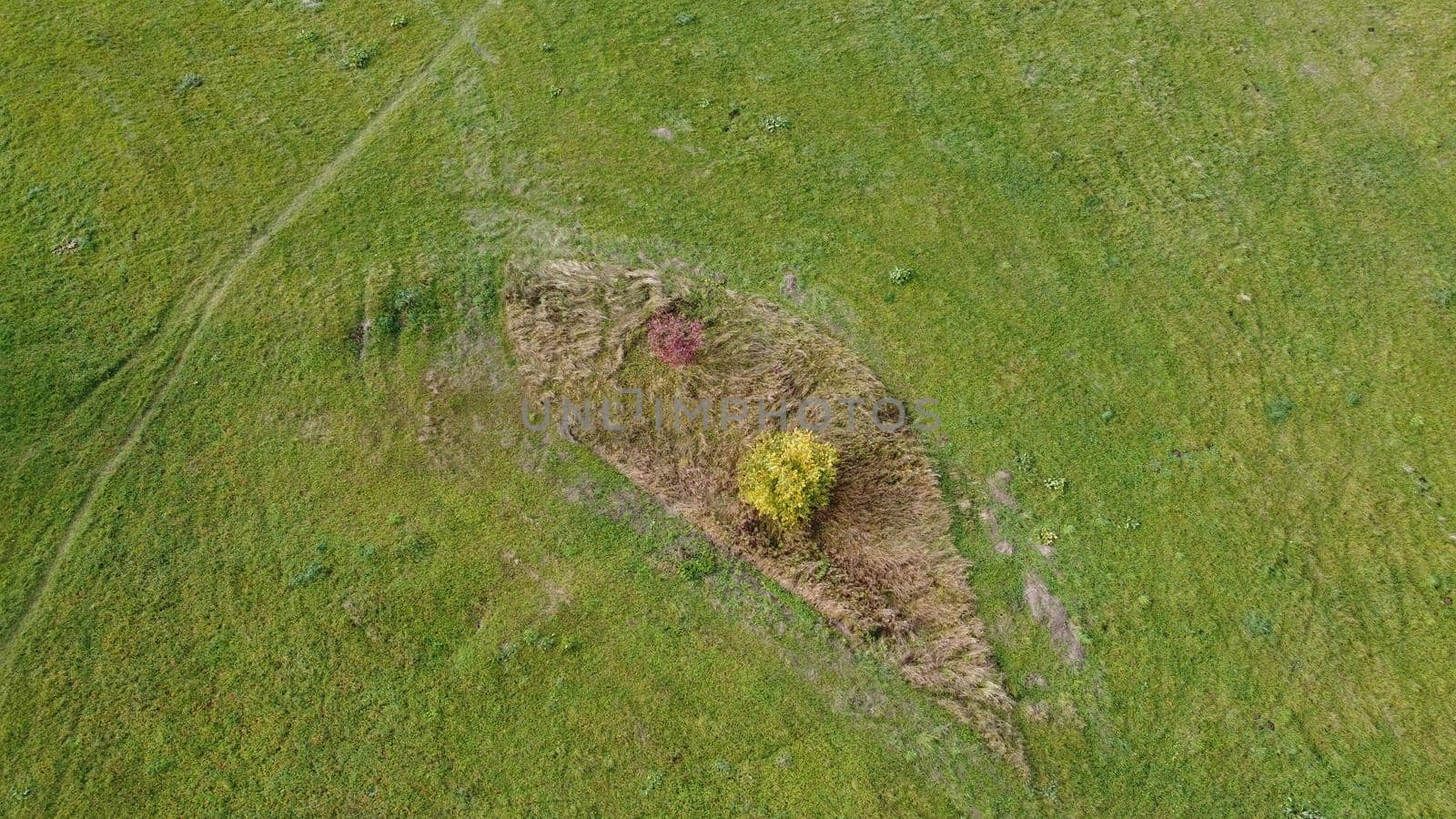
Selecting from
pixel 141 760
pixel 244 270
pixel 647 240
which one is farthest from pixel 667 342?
pixel 141 760

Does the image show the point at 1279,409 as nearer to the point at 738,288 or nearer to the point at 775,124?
the point at 738,288

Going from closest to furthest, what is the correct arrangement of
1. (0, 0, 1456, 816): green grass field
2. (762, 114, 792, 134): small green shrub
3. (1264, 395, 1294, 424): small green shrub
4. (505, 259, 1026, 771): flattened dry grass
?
(0, 0, 1456, 816): green grass field
(505, 259, 1026, 771): flattened dry grass
(1264, 395, 1294, 424): small green shrub
(762, 114, 792, 134): small green shrub

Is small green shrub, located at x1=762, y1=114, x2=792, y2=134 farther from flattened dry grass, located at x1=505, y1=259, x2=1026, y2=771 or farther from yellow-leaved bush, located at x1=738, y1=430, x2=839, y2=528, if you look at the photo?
yellow-leaved bush, located at x1=738, y1=430, x2=839, y2=528

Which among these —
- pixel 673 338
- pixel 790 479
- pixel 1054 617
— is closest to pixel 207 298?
pixel 673 338

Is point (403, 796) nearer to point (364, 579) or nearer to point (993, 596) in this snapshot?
point (364, 579)

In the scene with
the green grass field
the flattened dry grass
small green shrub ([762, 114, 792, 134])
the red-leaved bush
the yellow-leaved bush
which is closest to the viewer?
the green grass field

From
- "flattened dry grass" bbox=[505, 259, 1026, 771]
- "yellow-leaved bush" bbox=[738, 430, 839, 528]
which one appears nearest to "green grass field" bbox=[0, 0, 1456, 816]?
"flattened dry grass" bbox=[505, 259, 1026, 771]

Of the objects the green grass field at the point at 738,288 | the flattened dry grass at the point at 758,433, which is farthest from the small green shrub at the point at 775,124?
the flattened dry grass at the point at 758,433
